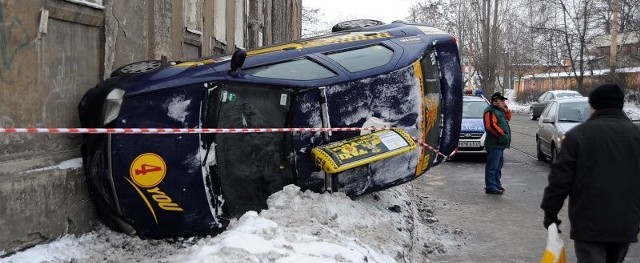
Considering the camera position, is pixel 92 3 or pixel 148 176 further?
pixel 92 3

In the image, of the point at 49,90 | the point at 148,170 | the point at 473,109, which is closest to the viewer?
the point at 148,170

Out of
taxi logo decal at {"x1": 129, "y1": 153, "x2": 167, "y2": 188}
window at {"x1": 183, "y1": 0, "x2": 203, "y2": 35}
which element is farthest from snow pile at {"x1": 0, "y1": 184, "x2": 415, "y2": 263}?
window at {"x1": 183, "y1": 0, "x2": 203, "y2": 35}

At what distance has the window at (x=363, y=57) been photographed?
19.4 feet

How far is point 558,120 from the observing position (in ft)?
39.9

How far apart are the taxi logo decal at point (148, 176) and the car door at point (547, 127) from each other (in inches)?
365

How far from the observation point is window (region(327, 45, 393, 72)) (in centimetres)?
591

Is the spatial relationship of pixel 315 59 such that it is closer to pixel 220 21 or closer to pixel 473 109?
pixel 220 21

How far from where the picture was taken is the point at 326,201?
5289mm

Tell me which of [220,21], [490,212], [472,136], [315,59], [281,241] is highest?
[220,21]

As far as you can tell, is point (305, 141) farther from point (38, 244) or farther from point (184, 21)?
point (184, 21)

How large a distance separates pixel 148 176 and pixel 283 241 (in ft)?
4.49

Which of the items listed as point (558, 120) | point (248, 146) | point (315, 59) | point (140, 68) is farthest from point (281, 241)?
point (558, 120)

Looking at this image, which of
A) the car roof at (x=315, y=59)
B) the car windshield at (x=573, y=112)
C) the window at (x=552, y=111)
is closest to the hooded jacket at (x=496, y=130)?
the car roof at (x=315, y=59)

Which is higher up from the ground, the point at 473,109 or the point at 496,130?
the point at 473,109
